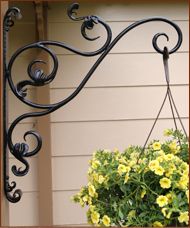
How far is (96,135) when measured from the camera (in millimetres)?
2496

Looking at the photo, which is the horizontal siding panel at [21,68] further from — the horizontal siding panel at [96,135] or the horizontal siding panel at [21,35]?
the horizontal siding panel at [96,135]

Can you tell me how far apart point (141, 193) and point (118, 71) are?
1.36 metres

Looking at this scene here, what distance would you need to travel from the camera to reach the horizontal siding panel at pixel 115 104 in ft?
8.23

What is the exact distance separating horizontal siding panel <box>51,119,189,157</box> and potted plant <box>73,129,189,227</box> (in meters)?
1.10

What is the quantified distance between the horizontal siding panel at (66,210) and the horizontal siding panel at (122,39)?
0.76 meters

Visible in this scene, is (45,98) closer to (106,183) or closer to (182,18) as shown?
(182,18)

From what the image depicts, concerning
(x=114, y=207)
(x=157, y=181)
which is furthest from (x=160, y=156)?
(x=114, y=207)

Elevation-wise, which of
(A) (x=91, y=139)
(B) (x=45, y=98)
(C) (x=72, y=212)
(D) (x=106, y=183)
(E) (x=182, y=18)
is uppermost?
(E) (x=182, y=18)

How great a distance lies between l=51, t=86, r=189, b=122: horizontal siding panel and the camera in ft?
8.23

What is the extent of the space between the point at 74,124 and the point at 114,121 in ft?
0.70

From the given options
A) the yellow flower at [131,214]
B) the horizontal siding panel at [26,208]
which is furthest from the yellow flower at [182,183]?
the horizontal siding panel at [26,208]

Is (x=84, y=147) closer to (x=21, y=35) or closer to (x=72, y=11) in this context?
(x=21, y=35)

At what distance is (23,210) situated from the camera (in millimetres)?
2469

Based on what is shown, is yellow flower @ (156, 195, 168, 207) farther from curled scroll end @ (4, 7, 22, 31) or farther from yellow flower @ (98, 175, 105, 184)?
curled scroll end @ (4, 7, 22, 31)
